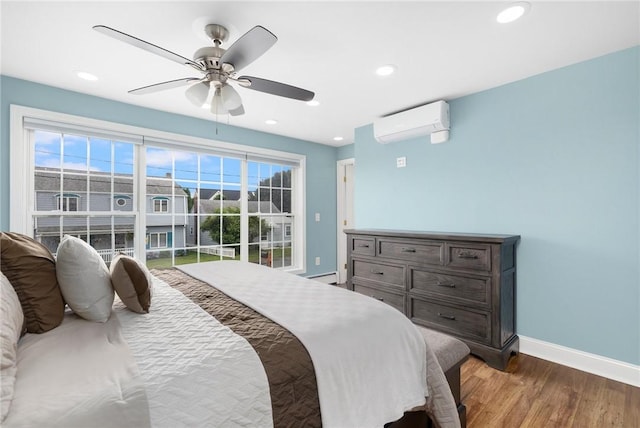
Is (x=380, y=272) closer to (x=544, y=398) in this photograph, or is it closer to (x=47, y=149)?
(x=544, y=398)

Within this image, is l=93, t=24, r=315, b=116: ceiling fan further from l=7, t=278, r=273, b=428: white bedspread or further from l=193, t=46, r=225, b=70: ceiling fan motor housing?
l=7, t=278, r=273, b=428: white bedspread

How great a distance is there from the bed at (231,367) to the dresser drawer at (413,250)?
1.37m

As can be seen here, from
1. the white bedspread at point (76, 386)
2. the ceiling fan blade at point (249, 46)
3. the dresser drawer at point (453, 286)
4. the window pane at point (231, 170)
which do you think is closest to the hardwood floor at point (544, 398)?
the dresser drawer at point (453, 286)

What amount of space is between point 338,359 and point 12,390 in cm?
94

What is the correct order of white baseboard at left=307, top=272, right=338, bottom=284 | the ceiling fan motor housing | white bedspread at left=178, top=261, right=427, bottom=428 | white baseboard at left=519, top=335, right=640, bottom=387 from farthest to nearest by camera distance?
white baseboard at left=307, top=272, right=338, bottom=284 < white baseboard at left=519, top=335, right=640, bottom=387 < the ceiling fan motor housing < white bedspread at left=178, top=261, right=427, bottom=428

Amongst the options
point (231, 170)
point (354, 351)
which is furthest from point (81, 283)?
point (231, 170)

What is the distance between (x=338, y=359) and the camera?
1.11 meters

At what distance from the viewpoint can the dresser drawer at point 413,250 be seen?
2.70 m

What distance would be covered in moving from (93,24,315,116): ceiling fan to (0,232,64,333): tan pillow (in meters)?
1.04

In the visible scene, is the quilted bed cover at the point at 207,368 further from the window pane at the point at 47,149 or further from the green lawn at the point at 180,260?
the window pane at the point at 47,149

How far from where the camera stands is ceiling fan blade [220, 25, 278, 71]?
1.41 meters

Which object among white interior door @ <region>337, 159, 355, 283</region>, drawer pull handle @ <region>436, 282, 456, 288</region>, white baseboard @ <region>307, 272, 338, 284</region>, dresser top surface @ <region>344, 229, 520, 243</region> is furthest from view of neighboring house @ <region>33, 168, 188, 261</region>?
drawer pull handle @ <region>436, 282, 456, 288</region>

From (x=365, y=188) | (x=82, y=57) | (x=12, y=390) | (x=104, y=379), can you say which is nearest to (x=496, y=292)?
(x=365, y=188)

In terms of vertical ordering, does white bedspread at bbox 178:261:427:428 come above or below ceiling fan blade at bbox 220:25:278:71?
below
